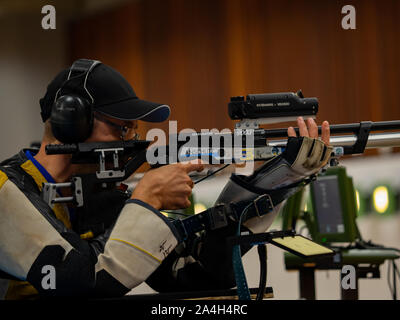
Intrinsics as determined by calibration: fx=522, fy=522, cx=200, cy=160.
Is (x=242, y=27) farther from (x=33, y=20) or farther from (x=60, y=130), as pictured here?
(x=60, y=130)

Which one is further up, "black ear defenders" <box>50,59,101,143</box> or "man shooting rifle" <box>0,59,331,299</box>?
"black ear defenders" <box>50,59,101,143</box>

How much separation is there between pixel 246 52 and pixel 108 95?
2.50 meters

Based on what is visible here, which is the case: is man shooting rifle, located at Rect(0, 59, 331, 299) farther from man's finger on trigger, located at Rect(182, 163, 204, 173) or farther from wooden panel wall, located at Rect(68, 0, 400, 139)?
wooden panel wall, located at Rect(68, 0, 400, 139)

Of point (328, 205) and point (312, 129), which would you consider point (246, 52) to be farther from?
point (312, 129)

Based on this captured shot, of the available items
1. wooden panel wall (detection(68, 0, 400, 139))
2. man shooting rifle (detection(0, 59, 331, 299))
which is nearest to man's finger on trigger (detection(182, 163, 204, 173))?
man shooting rifle (detection(0, 59, 331, 299))

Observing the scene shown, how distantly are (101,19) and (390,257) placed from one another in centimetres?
311

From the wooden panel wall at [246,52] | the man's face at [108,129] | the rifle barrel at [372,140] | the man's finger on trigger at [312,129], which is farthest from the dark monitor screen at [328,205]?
the wooden panel wall at [246,52]

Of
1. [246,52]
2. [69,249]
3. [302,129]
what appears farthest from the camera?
[246,52]

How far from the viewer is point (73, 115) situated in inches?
37.2

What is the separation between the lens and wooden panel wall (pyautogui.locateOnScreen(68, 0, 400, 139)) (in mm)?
2971

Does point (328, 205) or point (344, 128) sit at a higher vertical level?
point (344, 128)

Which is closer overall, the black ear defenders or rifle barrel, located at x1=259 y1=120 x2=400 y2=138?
the black ear defenders

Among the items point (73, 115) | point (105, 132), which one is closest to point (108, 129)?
point (105, 132)

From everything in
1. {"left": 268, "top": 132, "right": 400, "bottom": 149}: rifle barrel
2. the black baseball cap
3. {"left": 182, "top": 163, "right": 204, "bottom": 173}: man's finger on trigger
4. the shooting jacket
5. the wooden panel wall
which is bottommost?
the shooting jacket
